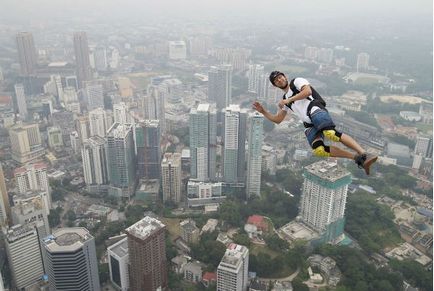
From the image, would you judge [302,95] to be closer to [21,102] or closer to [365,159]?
[365,159]

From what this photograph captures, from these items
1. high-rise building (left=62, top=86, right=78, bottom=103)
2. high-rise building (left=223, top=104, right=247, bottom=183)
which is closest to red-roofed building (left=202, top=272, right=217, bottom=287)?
high-rise building (left=223, top=104, right=247, bottom=183)

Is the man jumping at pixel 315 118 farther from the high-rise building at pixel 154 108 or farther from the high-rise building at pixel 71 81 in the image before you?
the high-rise building at pixel 71 81

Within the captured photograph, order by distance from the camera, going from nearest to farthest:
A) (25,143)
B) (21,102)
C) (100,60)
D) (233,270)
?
(233,270) → (25,143) → (21,102) → (100,60)

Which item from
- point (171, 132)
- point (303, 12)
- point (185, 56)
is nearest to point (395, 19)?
point (303, 12)

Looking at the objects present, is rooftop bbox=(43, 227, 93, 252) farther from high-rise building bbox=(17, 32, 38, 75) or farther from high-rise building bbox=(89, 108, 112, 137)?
high-rise building bbox=(17, 32, 38, 75)

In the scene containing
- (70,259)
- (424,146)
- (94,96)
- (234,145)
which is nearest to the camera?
(70,259)

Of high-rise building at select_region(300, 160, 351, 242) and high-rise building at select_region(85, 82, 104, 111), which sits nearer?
high-rise building at select_region(300, 160, 351, 242)

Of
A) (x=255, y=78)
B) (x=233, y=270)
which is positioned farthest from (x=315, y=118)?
(x=255, y=78)
